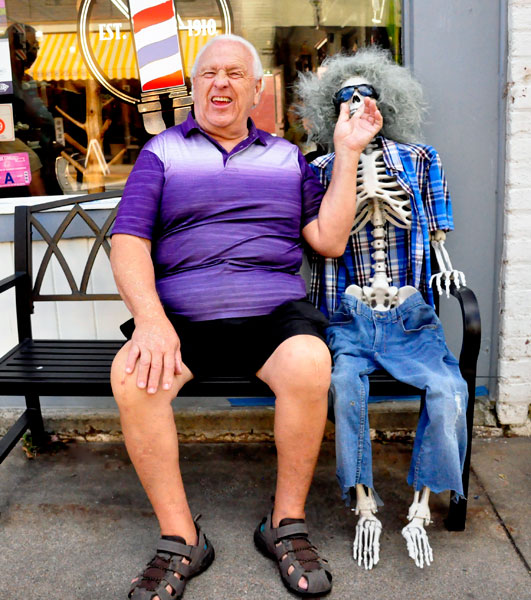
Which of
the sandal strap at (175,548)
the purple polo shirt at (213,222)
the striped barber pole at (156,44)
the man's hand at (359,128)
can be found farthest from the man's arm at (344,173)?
the sandal strap at (175,548)

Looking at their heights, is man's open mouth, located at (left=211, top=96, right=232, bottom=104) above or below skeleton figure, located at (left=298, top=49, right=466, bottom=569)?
above

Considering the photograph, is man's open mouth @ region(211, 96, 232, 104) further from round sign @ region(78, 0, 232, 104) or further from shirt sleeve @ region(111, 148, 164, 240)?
round sign @ region(78, 0, 232, 104)

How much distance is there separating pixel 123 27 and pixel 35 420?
182 cm

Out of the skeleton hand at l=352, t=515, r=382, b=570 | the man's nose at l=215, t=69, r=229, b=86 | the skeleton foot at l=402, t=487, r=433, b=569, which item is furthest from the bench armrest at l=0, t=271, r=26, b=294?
the skeleton foot at l=402, t=487, r=433, b=569

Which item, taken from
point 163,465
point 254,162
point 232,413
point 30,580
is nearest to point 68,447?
point 232,413

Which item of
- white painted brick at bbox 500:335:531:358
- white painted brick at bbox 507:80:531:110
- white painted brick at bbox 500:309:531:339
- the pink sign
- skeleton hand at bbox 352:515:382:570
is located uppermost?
white painted brick at bbox 507:80:531:110

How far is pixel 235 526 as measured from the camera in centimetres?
242

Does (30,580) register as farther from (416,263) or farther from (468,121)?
(468,121)

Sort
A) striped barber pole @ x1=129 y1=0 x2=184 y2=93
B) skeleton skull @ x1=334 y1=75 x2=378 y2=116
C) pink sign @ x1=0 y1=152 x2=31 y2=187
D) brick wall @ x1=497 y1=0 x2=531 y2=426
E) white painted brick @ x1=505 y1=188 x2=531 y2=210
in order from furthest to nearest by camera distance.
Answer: pink sign @ x1=0 y1=152 x2=31 y2=187 → striped barber pole @ x1=129 y1=0 x2=184 y2=93 → white painted brick @ x1=505 y1=188 x2=531 y2=210 → brick wall @ x1=497 y1=0 x2=531 y2=426 → skeleton skull @ x1=334 y1=75 x2=378 y2=116

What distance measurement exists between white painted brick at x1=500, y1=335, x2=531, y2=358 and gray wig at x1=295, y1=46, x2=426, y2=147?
0.98 m

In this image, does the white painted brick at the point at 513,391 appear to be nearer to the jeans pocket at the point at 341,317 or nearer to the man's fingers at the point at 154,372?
the jeans pocket at the point at 341,317

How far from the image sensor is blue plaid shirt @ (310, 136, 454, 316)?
2498 mm

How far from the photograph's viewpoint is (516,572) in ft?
7.02

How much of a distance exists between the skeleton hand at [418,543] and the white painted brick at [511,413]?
1002 millimetres
